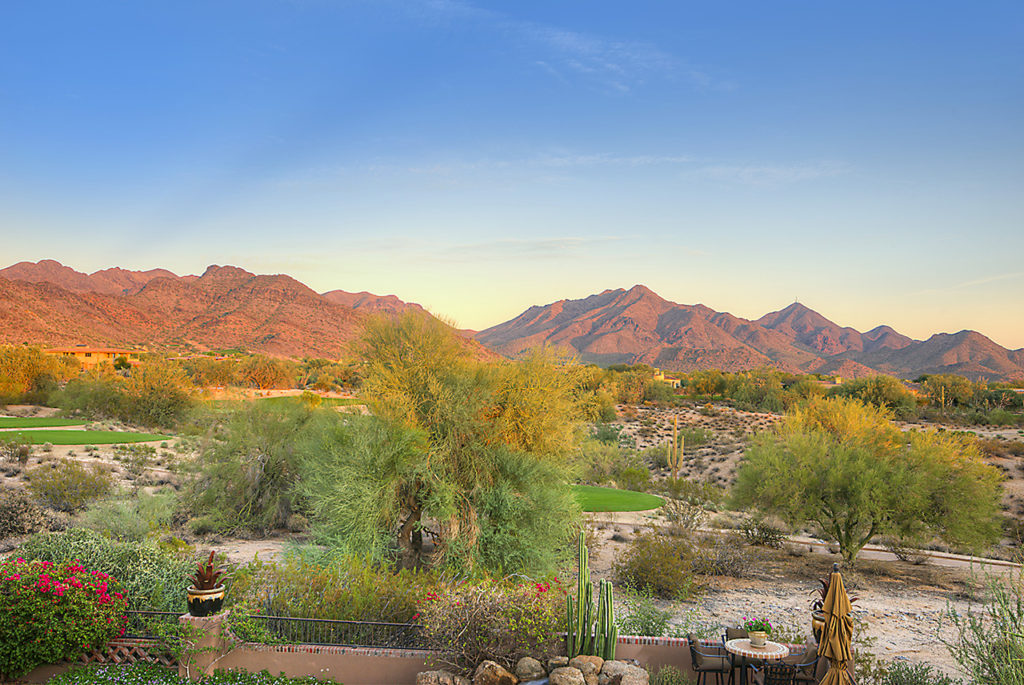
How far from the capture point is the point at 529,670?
7.71m

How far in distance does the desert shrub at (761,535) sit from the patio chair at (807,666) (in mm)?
11616

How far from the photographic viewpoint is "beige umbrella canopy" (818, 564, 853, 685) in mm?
6973

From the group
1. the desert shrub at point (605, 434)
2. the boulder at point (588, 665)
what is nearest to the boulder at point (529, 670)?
the boulder at point (588, 665)

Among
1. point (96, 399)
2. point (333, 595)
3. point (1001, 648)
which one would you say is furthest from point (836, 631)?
point (96, 399)

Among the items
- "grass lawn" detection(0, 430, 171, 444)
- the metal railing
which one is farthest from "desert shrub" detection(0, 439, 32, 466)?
the metal railing

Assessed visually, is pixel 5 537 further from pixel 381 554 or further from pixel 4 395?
pixel 4 395

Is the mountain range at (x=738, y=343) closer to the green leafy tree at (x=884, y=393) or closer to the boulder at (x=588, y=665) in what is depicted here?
the green leafy tree at (x=884, y=393)

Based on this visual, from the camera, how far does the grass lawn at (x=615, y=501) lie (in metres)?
22.3

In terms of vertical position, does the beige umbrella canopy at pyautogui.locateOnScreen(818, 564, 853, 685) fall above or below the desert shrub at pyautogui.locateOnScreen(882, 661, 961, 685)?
above

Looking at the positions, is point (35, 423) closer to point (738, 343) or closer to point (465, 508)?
point (465, 508)

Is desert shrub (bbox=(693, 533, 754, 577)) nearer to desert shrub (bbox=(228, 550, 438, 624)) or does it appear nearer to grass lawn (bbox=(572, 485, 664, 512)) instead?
A: grass lawn (bbox=(572, 485, 664, 512))

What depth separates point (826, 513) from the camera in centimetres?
1783

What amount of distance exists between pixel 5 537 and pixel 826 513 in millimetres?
19482

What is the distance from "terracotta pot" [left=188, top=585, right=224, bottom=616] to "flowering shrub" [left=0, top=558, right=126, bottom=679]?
1.22 meters
